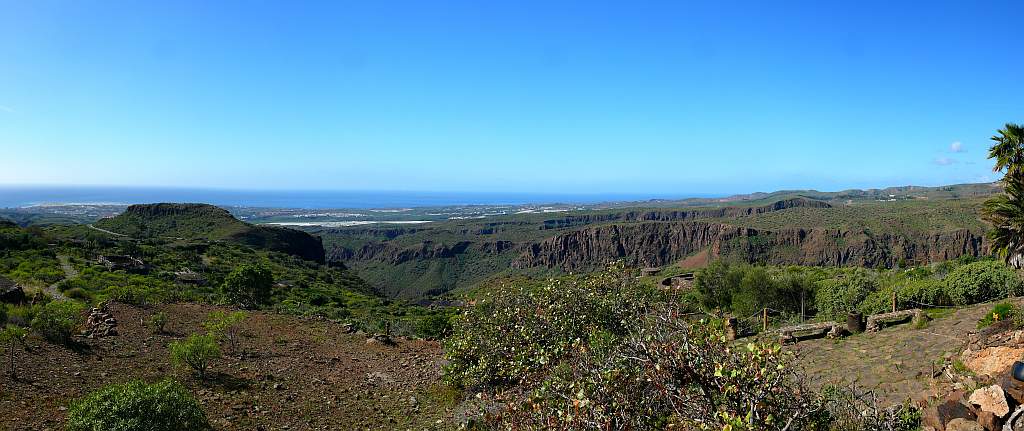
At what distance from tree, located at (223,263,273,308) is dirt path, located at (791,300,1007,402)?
73.6ft

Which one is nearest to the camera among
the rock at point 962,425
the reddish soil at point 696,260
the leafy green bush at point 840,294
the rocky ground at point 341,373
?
the rock at point 962,425

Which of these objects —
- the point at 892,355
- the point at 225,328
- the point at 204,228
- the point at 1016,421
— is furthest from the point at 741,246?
the point at 1016,421

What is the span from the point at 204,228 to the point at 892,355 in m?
83.0

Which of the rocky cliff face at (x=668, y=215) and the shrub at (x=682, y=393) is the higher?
the shrub at (x=682, y=393)

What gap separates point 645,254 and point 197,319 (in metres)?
88.0

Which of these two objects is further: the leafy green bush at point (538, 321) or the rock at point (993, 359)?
the leafy green bush at point (538, 321)

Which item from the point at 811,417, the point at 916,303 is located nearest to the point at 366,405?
the point at 811,417

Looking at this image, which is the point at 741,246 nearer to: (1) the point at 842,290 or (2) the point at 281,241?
(1) the point at 842,290

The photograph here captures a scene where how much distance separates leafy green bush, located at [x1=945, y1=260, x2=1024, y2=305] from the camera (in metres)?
16.6

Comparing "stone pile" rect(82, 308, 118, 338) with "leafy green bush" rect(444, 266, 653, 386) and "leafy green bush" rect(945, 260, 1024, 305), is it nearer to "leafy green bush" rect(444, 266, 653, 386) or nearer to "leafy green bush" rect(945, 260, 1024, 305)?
"leafy green bush" rect(444, 266, 653, 386)

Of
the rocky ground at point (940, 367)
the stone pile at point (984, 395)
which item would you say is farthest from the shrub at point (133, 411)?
the stone pile at point (984, 395)

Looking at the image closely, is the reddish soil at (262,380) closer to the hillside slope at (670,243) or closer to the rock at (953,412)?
the rock at (953,412)

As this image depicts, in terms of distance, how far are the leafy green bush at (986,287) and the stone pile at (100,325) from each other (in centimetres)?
2623

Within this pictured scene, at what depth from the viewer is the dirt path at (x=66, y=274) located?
22122 millimetres
